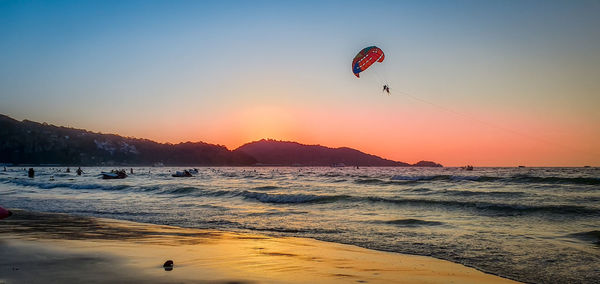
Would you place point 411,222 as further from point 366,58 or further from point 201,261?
point 366,58

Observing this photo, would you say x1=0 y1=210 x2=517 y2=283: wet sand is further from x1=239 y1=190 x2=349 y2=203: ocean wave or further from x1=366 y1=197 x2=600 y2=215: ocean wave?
x1=239 y1=190 x2=349 y2=203: ocean wave

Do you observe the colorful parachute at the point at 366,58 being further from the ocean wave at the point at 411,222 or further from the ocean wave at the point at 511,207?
the ocean wave at the point at 411,222

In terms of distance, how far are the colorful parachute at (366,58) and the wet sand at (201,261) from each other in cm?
1940

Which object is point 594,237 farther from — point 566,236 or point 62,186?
point 62,186

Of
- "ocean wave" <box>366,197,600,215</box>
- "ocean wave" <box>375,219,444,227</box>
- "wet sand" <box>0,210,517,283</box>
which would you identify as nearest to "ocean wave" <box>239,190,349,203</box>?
"ocean wave" <box>366,197,600,215</box>

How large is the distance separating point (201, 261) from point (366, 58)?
2317cm

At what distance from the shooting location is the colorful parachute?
27.7 meters

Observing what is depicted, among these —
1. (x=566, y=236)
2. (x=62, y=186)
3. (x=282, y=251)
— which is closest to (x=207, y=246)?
(x=282, y=251)

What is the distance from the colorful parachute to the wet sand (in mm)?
19403

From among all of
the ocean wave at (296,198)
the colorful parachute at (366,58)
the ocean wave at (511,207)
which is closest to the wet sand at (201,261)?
the ocean wave at (511,207)

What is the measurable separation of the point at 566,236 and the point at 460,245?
404 cm

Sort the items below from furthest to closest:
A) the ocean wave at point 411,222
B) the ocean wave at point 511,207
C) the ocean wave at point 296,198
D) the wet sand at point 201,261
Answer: the ocean wave at point 296,198
the ocean wave at point 511,207
the ocean wave at point 411,222
the wet sand at point 201,261

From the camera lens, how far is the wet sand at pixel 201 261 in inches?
246

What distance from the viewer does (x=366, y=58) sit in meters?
28.1
